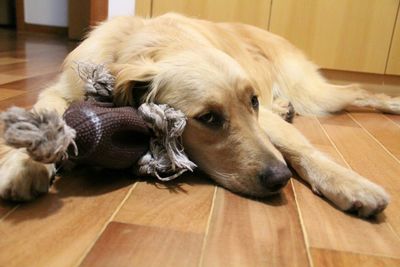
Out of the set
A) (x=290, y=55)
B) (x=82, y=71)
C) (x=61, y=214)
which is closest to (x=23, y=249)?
(x=61, y=214)

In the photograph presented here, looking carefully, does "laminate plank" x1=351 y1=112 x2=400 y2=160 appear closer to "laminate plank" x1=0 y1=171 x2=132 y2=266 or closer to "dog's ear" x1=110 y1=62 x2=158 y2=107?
"dog's ear" x1=110 y1=62 x2=158 y2=107

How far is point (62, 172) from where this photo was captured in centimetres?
130

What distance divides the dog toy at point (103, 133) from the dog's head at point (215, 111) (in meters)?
0.05

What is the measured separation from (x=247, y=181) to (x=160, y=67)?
1.54ft

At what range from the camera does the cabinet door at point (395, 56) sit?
3165 millimetres

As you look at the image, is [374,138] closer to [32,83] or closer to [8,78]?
[32,83]

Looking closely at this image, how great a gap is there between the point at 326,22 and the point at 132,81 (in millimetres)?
2194

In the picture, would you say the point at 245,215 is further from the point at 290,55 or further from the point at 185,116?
the point at 290,55

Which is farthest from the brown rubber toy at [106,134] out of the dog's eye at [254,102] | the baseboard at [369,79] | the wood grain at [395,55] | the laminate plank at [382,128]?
the wood grain at [395,55]

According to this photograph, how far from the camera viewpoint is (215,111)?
1312 millimetres

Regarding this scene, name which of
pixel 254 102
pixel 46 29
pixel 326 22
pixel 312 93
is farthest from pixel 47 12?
pixel 254 102

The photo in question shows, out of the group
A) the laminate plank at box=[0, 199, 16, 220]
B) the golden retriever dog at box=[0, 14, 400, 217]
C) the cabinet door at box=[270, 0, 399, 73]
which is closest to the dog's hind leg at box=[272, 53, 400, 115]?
the cabinet door at box=[270, 0, 399, 73]

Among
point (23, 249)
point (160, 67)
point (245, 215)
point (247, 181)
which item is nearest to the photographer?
point (23, 249)

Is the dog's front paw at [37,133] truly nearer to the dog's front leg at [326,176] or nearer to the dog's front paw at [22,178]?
the dog's front paw at [22,178]
